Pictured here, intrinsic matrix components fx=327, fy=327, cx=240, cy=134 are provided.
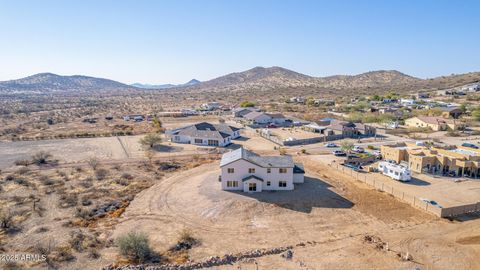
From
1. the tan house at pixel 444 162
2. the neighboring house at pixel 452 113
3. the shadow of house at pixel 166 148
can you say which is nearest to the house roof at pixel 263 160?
the tan house at pixel 444 162

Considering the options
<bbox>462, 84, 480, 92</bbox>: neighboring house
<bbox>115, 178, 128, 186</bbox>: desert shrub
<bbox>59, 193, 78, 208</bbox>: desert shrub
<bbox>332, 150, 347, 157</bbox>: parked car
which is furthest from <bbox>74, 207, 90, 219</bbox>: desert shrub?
<bbox>462, 84, 480, 92</bbox>: neighboring house

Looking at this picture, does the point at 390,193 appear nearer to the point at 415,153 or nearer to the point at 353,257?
the point at 415,153

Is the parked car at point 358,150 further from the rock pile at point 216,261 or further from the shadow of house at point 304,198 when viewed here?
the rock pile at point 216,261

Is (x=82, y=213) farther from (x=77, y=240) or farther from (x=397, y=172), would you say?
(x=397, y=172)

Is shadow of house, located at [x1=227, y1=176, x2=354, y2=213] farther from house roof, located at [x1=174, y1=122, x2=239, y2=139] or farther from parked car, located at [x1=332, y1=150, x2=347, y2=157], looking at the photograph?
house roof, located at [x1=174, y1=122, x2=239, y2=139]

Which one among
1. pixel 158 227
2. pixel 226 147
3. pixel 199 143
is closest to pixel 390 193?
pixel 158 227

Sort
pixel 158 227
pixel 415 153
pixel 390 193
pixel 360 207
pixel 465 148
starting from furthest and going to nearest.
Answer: pixel 465 148 → pixel 415 153 → pixel 390 193 → pixel 360 207 → pixel 158 227
